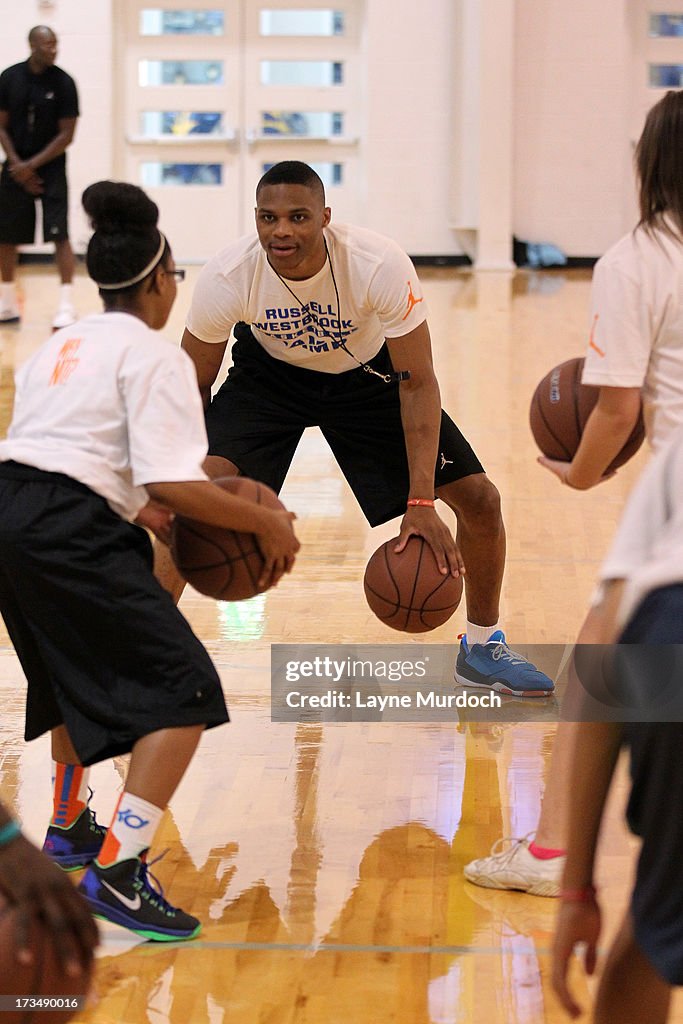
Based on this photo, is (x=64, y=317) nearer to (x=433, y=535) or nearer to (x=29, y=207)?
(x=29, y=207)

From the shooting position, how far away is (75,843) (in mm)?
3135

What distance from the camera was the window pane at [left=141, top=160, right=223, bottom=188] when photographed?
50.0 ft

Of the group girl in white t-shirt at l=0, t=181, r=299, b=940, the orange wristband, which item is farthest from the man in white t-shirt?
the orange wristband

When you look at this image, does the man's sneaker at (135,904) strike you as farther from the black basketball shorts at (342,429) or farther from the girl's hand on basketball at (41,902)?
the black basketball shorts at (342,429)

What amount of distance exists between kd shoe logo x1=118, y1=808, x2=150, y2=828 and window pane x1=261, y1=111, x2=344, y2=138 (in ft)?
43.5

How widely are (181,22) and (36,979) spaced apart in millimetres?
14431

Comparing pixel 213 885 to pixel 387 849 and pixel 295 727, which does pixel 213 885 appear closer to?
pixel 387 849

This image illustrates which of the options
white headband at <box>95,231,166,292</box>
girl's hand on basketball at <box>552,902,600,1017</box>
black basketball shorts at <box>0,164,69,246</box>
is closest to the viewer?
girl's hand on basketball at <box>552,902,600,1017</box>

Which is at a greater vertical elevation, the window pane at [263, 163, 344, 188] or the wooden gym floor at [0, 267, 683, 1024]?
the window pane at [263, 163, 344, 188]

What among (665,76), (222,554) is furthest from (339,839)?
(665,76)

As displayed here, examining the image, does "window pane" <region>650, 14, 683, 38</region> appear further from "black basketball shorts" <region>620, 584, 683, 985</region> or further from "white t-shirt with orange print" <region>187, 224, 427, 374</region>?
"black basketball shorts" <region>620, 584, 683, 985</region>

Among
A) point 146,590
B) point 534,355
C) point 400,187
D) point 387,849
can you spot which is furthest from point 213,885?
point 400,187

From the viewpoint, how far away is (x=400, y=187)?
1527cm

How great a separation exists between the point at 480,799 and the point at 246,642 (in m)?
1.36
